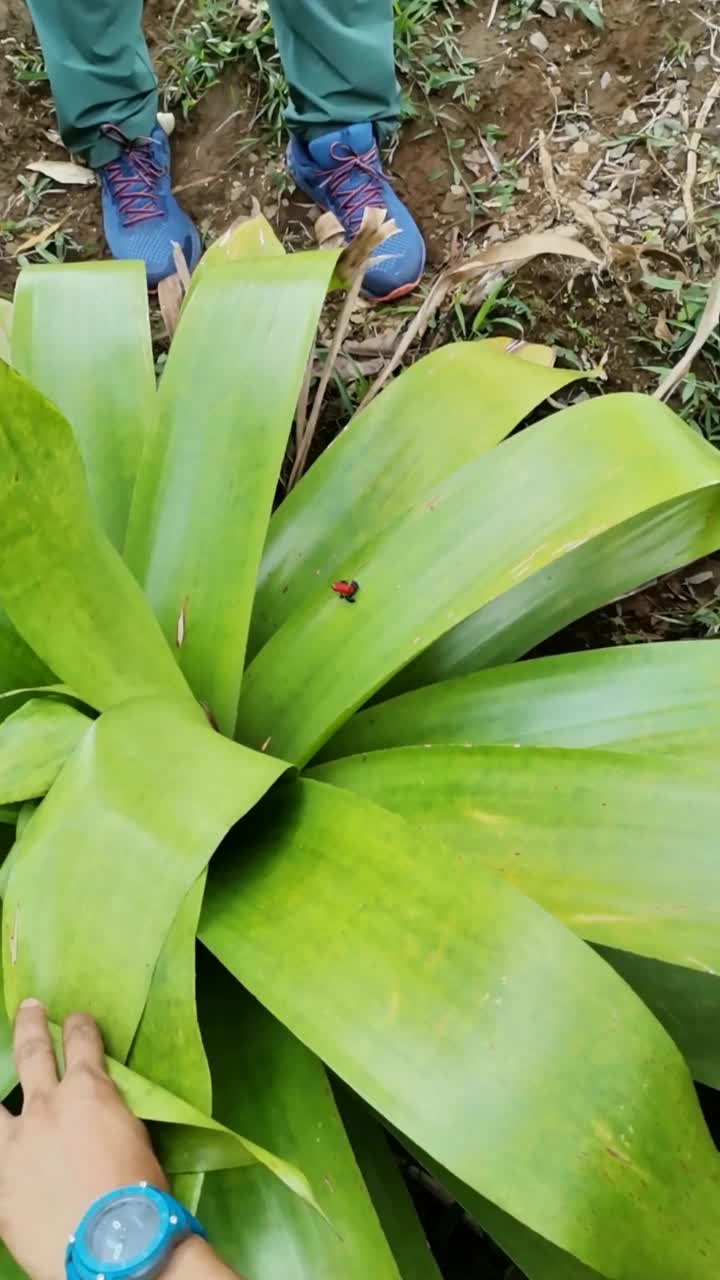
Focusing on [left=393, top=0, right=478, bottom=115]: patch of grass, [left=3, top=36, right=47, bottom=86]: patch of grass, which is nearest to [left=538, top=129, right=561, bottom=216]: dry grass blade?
[left=393, top=0, right=478, bottom=115]: patch of grass

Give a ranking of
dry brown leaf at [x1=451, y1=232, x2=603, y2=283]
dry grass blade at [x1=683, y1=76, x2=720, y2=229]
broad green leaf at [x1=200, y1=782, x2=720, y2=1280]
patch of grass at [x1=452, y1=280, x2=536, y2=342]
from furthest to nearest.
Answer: dry grass blade at [x1=683, y1=76, x2=720, y2=229] < patch of grass at [x1=452, y1=280, x2=536, y2=342] < dry brown leaf at [x1=451, y1=232, x2=603, y2=283] < broad green leaf at [x1=200, y1=782, x2=720, y2=1280]

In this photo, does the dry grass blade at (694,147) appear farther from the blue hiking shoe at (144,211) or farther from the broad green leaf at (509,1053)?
the broad green leaf at (509,1053)

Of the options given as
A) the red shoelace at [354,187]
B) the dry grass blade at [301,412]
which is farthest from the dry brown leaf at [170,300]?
the red shoelace at [354,187]

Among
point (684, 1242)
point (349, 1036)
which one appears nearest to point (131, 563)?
point (349, 1036)

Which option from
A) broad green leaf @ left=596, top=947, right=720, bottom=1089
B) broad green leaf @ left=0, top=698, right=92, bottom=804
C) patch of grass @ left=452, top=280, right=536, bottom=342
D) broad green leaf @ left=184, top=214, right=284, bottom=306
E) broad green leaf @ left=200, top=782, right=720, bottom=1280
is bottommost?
broad green leaf @ left=596, top=947, right=720, bottom=1089

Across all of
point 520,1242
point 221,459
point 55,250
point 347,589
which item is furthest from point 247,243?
point 520,1242

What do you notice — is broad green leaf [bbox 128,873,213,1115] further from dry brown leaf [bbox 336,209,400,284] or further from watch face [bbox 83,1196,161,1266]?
dry brown leaf [bbox 336,209,400,284]
